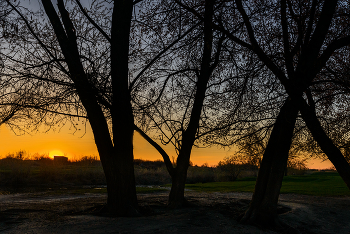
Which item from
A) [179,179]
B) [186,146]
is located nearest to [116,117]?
[186,146]

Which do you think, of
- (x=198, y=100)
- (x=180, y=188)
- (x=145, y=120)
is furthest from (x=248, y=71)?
(x=180, y=188)

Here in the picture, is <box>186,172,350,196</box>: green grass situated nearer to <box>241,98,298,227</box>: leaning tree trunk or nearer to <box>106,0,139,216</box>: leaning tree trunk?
<box>241,98,298,227</box>: leaning tree trunk

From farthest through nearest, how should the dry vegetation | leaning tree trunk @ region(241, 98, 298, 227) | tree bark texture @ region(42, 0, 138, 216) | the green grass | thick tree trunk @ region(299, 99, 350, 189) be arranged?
the dry vegetation < the green grass < thick tree trunk @ region(299, 99, 350, 189) < tree bark texture @ region(42, 0, 138, 216) < leaning tree trunk @ region(241, 98, 298, 227)

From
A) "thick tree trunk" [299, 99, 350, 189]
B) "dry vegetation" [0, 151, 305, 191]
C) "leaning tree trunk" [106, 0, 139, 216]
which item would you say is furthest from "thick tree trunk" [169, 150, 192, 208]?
"dry vegetation" [0, 151, 305, 191]

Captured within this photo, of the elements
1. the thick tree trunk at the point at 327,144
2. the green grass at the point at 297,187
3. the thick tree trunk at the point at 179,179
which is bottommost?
the green grass at the point at 297,187

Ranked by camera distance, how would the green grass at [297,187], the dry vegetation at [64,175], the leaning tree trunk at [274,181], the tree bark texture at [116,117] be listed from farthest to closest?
the dry vegetation at [64,175], the green grass at [297,187], the tree bark texture at [116,117], the leaning tree trunk at [274,181]

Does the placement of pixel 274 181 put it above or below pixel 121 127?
below

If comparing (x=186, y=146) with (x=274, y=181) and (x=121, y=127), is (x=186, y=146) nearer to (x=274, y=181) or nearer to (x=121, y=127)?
(x=121, y=127)

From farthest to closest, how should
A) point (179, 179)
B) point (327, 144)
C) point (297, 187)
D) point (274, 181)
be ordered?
1. point (297, 187)
2. point (179, 179)
3. point (327, 144)
4. point (274, 181)

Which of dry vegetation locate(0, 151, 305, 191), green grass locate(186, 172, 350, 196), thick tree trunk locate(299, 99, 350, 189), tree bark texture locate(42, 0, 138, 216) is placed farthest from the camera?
dry vegetation locate(0, 151, 305, 191)

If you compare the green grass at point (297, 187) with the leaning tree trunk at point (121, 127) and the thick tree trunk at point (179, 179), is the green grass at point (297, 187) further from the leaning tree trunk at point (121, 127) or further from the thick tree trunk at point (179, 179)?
the leaning tree trunk at point (121, 127)

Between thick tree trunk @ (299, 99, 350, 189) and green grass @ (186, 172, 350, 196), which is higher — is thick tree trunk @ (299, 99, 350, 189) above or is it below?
above

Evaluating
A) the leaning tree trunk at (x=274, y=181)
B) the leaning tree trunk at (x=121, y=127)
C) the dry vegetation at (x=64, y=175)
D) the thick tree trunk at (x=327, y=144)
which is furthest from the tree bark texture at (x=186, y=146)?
the dry vegetation at (x=64, y=175)

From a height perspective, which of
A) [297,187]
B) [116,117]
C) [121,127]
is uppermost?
[116,117]
